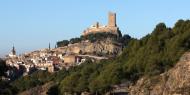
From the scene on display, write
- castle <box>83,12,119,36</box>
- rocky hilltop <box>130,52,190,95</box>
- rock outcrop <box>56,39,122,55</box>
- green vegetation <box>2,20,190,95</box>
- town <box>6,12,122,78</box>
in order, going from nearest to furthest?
rocky hilltop <box>130,52,190,95</box>
green vegetation <box>2,20,190,95</box>
town <box>6,12,122,78</box>
rock outcrop <box>56,39,122,55</box>
castle <box>83,12,119,36</box>

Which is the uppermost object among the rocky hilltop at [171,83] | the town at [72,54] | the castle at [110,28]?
the castle at [110,28]

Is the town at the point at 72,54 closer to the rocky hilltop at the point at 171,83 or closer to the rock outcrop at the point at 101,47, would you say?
the rock outcrop at the point at 101,47

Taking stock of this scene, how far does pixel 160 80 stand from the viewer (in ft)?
157

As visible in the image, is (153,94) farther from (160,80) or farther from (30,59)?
(30,59)

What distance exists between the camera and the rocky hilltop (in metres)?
41.9

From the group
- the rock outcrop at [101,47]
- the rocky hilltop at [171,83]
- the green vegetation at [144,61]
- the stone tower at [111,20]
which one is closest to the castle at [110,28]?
the stone tower at [111,20]

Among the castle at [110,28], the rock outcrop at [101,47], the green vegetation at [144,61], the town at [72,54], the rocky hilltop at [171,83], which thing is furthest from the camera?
the castle at [110,28]

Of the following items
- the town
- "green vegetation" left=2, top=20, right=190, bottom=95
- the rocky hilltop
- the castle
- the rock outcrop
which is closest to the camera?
the rocky hilltop

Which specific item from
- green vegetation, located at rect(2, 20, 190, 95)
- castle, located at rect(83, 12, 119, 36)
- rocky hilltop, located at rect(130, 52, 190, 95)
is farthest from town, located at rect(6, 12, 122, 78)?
rocky hilltop, located at rect(130, 52, 190, 95)

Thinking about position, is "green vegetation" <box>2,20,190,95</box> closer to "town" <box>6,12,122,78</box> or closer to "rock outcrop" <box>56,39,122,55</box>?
"town" <box>6,12,122,78</box>

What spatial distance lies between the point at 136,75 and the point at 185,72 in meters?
19.4

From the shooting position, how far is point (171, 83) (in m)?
44.6

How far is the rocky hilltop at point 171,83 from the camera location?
41.9 metres

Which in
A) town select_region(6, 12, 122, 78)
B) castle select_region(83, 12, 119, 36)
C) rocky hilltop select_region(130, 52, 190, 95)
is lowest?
rocky hilltop select_region(130, 52, 190, 95)
